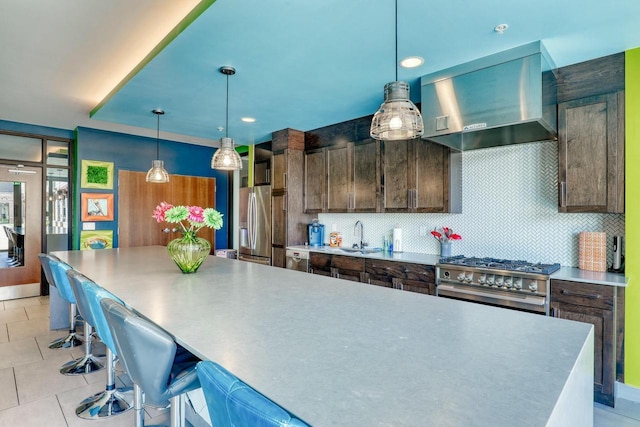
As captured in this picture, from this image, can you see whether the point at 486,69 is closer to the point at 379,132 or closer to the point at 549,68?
the point at 549,68

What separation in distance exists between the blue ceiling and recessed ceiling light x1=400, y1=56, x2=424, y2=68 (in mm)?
62

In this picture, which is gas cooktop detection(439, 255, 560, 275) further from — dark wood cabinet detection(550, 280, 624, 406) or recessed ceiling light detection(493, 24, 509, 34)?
recessed ceiling light detection(493, 24, 509, 34)

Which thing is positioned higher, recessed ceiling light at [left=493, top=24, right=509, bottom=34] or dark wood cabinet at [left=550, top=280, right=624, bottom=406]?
recessed ceiling light at [left=493, top=24, right=509, bottom=34]

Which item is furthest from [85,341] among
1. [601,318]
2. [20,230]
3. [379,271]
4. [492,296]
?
[601,318]

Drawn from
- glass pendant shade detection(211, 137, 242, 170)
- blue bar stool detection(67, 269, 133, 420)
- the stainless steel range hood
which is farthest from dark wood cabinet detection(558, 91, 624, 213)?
blue bar stool detection(67, 269, 133, 420)

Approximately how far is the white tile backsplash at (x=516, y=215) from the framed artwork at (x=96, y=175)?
480 centimetres

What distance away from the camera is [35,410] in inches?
87.2

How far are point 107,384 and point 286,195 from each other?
9.81 ft

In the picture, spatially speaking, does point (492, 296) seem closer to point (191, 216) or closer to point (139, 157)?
point (191, 216)

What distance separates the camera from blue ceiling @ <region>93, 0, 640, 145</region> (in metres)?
1.92

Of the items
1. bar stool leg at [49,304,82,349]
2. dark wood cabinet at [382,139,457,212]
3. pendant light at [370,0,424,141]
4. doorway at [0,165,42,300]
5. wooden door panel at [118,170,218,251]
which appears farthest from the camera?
wooden door panel at [118,170,218,251]

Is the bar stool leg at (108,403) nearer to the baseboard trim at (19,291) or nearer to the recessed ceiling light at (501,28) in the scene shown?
the recessed ceiling light at (501,28)

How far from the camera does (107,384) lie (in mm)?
2268

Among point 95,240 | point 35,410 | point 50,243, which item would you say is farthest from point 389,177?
point 50,243
